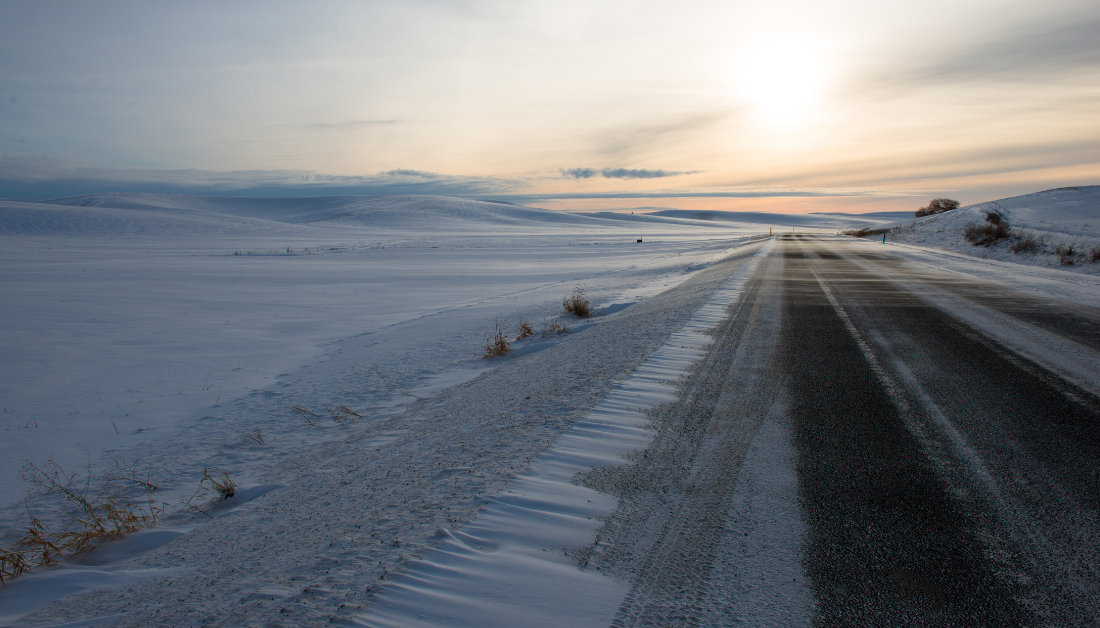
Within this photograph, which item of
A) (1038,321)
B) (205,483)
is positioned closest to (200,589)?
(205,483)

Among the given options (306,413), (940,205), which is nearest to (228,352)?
(306,413)

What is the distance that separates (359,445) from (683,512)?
9.86 ft

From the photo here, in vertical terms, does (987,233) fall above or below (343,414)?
above

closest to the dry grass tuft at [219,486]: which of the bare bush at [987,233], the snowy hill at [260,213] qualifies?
the bare bush at [987,233]

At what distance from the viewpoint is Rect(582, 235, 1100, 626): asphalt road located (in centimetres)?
229

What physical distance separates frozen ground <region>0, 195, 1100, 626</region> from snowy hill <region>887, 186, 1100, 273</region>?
12.9 metres

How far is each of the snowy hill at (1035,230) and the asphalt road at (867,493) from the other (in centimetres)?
2196

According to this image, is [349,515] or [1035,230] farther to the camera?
[1035,230]

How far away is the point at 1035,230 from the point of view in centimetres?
3133

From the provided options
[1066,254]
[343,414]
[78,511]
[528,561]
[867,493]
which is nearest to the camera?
[528,561]

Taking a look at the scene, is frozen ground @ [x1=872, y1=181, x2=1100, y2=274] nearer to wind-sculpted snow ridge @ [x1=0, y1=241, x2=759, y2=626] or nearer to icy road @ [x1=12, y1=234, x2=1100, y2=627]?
icy road @ [x1=12, y1=234, x2=1100, y2=627]

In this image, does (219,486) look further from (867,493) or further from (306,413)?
(867,493)

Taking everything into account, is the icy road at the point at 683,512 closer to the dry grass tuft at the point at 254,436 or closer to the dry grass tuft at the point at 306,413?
the dry grass tuft at the point at 254,436

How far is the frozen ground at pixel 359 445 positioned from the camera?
252cm
